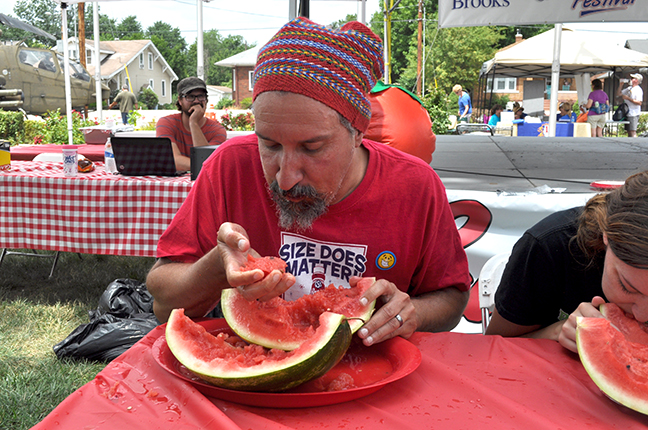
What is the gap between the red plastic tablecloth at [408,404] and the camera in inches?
41.1

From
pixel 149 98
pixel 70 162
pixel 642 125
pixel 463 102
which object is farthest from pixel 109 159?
pixel 149 98

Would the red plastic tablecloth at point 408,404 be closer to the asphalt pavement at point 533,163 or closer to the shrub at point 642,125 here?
the asphalt pavement at point 533,163

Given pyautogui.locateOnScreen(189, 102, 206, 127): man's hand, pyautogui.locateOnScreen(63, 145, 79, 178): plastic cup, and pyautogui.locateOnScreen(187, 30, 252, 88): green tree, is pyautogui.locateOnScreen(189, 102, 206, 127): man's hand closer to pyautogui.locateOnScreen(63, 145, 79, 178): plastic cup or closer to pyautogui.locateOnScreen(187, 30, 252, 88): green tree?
pyautogui.locateOnScreen(63, 145, 79, 178): plastic cup

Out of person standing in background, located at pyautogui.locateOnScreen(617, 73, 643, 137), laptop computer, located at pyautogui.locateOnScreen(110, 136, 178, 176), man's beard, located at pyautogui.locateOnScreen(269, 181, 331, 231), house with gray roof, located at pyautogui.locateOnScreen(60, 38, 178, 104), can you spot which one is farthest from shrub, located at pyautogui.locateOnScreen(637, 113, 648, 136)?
house with gray roof, located at pyautogui.locateOnScreen(60, 38, 178, 104)

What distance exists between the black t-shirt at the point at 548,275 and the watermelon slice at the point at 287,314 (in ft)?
2.33

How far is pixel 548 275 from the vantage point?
74.6 inches

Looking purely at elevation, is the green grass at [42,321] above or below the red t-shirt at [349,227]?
below

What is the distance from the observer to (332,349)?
1.14 m

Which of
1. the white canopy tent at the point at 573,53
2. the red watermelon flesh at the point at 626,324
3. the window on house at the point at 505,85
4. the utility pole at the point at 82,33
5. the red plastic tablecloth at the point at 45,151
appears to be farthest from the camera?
the window on house at the point at 505,85

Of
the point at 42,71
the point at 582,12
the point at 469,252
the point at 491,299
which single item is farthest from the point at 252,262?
the point at 42,71

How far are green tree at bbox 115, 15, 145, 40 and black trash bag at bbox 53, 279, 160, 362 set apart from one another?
10214cm

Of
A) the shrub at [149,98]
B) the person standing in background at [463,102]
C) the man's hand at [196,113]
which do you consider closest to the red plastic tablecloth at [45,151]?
the man's hand at [196,113]

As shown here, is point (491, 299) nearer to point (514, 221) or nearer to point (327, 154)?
point (514, 221)

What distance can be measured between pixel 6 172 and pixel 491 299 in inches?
151
